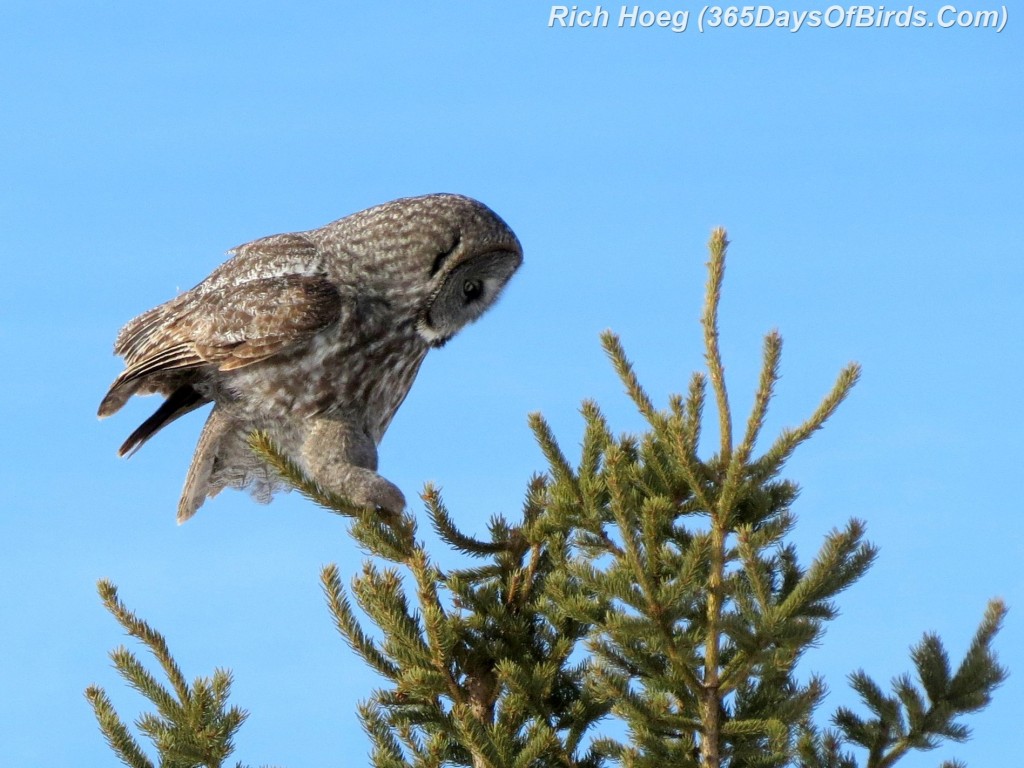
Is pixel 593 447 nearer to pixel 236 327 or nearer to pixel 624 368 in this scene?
pixel 624 368

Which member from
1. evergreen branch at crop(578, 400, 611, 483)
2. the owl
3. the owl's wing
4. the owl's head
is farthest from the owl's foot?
evergreen branch at crop(578, 400, 611, 483)

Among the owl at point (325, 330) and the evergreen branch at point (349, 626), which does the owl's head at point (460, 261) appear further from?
the evergreen branch at point (349, 626)

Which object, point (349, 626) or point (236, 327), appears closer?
point (349, 626)

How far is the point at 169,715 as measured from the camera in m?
5.15

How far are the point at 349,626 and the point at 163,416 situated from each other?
2.88 metres


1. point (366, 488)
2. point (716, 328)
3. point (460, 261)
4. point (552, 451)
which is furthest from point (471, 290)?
point (716, 328)

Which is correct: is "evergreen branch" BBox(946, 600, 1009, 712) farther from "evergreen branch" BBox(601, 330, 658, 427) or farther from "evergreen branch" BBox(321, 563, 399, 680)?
"evergreen branch" BBox(321, 563, 399, 680)

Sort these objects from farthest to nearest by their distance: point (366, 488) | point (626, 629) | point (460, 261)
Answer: point (460, 261) → point (366, 488) → point (626, 629)

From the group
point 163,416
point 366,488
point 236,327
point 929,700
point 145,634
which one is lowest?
point 929,700

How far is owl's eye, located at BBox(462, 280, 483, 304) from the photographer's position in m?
7.59

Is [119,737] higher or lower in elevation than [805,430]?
lower

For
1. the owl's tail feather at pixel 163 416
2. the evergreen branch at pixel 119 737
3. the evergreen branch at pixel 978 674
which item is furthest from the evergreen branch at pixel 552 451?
the owl's tail feather at pixel 163 416

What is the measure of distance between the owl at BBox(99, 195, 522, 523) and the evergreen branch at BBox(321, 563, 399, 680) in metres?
1.67

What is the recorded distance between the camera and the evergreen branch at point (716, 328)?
4.75 meters
